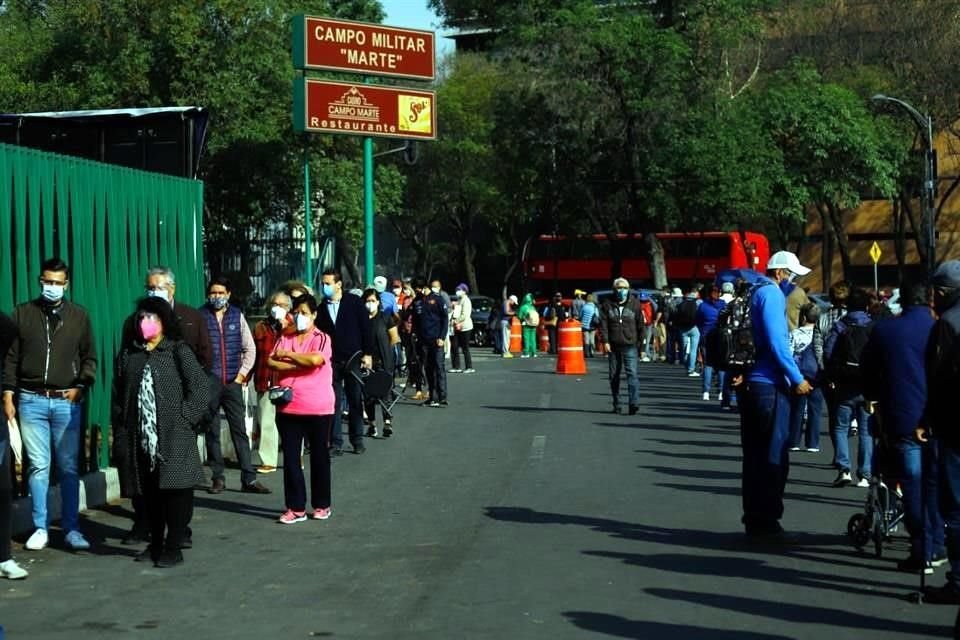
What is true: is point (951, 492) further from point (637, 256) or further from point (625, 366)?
point (637, 256)

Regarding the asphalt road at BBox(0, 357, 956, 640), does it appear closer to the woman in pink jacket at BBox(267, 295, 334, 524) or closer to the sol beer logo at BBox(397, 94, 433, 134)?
the woman in pink jacket at BBox(267, 295, 334, 524)

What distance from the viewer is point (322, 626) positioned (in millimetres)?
8211

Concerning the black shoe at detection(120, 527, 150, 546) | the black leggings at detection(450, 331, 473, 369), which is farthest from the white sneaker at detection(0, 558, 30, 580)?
the black leggings at detection(450, 331, 473, 369)

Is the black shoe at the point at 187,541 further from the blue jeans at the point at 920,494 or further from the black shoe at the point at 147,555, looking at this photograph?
the blue jeans at the point at 920,494

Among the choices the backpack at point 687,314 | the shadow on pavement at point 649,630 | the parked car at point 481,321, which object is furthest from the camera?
the parked car at point 481,321

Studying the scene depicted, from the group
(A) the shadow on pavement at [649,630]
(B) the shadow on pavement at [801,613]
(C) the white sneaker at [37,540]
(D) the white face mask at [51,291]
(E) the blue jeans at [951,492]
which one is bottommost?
(B) the shadow on pavement at [801,613]

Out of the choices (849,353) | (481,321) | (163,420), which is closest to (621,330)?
(849,353)

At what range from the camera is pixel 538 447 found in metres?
17.6

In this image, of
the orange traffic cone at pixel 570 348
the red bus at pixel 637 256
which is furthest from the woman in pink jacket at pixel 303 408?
the red bus at pixel 637 256

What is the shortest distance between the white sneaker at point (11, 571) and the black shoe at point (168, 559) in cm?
91

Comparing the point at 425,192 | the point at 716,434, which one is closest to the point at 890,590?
the point at 716,434

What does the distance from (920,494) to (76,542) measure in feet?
18.4

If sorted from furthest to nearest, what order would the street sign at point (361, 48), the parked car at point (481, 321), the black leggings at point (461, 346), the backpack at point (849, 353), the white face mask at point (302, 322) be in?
the parked car at point (481, 321) → the black leggings at point (461, 346) → the street sign at point (361, 48) → the backpack at point (849, 353) → the white face mask at point (302, 322)

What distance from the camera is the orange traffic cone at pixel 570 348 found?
32.9 meters
